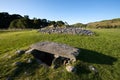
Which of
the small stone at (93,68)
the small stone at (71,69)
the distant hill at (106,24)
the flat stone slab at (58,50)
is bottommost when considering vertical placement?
the distant hill at (106,24)

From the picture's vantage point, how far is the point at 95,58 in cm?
2217

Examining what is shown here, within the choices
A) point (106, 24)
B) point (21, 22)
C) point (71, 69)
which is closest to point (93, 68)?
point (71, 69)

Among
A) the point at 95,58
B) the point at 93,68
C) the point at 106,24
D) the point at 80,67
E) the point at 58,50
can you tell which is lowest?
the point at 106,24

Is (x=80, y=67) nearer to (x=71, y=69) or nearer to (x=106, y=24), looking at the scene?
(x=71, y=69)

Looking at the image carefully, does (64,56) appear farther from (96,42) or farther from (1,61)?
(96,42)

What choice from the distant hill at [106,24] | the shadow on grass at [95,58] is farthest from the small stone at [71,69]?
the distant hill at [106,24]

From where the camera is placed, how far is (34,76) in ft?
58.3

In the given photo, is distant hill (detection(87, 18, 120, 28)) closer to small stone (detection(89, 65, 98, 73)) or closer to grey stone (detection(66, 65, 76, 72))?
small stone (detection(89, 65, 98, 73))

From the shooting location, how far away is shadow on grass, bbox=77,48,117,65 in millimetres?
21212

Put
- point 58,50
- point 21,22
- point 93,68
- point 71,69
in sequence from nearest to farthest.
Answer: point 71,69 < point 93,68 < point 58,50 < point 21,22

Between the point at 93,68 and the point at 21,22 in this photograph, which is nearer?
the point at 93,68

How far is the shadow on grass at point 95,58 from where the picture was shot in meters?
21.2

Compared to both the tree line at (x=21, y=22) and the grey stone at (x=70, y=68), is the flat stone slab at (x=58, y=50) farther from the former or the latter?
the tree line at (x=21, y=22)

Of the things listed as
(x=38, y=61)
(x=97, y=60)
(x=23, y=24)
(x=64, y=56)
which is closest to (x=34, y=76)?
(x=38, y=61)
